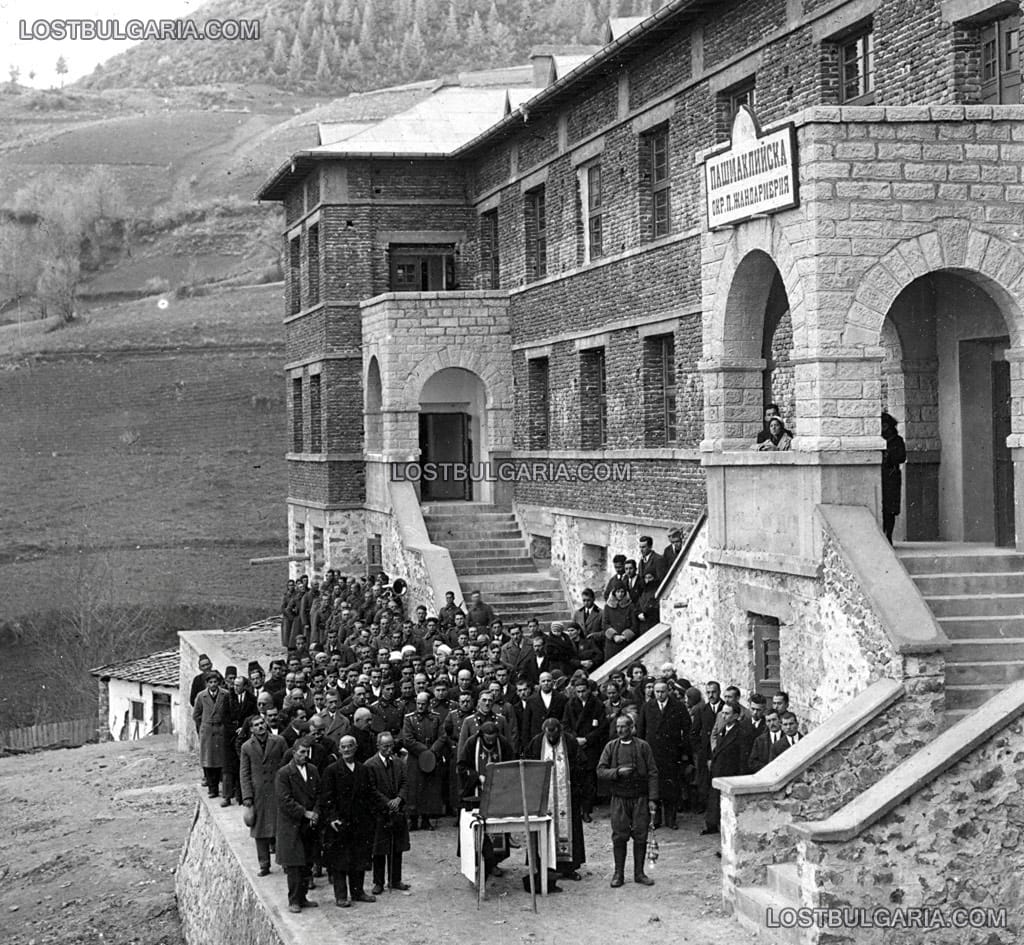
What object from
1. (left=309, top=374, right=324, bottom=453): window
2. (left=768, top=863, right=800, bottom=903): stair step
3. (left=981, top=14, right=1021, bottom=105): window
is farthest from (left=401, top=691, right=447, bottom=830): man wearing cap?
(left=309, top=374, right=324, bottom=453): window

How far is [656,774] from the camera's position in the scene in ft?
48.5

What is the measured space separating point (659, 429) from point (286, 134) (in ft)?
325

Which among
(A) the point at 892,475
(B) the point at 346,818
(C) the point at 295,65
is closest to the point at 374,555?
(A) the point at 892,475

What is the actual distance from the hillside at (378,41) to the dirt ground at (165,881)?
10752cm

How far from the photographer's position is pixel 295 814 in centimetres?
1454

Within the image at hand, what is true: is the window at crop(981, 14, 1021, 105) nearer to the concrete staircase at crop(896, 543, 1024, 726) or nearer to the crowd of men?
the concrete staircase at crop(896, 543, 1024, 726)

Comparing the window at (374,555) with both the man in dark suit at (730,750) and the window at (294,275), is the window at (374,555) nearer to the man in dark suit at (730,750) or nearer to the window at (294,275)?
the window at (294,275)

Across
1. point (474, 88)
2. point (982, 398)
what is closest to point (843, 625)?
point (982, 398)

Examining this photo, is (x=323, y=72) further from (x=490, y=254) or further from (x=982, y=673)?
(x=982, y=673)

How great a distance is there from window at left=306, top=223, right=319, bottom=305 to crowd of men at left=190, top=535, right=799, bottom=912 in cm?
1653

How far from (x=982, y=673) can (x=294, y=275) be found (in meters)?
28.7

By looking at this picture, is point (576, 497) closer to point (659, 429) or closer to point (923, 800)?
point (659, 429)

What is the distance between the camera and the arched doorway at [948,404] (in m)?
16.9

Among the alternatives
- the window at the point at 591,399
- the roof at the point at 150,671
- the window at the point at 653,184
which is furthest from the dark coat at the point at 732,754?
the roof at the point at 150,671
